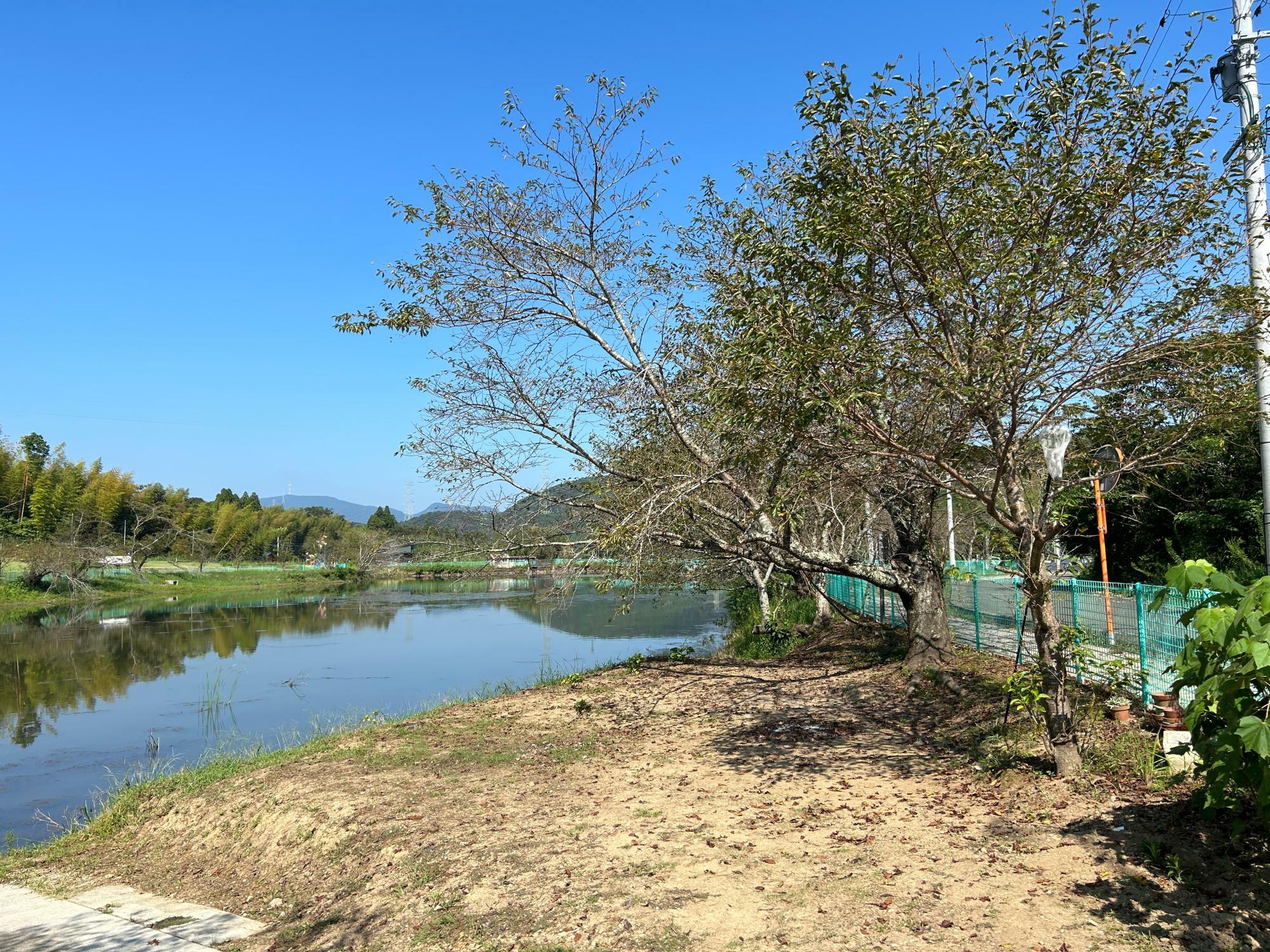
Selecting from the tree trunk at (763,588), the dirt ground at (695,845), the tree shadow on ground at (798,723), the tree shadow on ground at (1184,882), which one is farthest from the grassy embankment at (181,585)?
the tree shadow on ground at (1184,882)

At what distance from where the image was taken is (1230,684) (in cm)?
390

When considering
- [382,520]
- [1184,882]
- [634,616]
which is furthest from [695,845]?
[382,520]

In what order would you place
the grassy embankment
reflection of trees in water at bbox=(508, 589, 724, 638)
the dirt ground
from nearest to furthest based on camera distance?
1. the dirt ground
2. reflection of trees in water at bbox=(508, 589, 724, 638)
3. the grassy embankment

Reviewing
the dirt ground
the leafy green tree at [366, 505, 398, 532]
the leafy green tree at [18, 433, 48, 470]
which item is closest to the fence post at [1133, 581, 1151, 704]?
the dirt ground

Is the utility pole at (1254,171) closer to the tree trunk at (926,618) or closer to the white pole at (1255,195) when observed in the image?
A: the white pole at (1255,195)

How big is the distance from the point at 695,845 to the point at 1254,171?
5.95 m

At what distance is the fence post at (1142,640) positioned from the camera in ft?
22.9

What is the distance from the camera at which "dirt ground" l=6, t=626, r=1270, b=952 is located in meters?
4.34

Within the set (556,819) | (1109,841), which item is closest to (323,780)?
(556,819)

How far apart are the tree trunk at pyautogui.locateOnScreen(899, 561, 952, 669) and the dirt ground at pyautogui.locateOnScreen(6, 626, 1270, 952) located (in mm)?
580

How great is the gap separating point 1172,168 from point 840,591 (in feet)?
56.8

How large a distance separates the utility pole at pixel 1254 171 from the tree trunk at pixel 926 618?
4365mm

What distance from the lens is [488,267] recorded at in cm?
1023

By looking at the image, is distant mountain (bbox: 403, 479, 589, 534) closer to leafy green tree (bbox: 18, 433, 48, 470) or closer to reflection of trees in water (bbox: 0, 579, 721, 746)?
reflection of trees in water (bbox: 0, 579, 721, 746)
